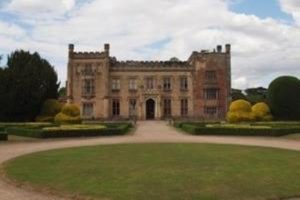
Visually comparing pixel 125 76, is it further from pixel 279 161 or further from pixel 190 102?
pixel 279 161

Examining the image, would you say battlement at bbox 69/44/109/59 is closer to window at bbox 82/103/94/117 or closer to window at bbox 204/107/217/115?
window at bbox 82/103/94/117

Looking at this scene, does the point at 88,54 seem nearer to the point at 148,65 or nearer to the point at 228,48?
the point at 148,65

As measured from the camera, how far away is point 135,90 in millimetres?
62656

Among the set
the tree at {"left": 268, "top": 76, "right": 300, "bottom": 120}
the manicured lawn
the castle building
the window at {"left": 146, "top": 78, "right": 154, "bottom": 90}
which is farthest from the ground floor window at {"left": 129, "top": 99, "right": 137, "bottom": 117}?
the manicured lawn

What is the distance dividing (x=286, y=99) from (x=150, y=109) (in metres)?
18.7

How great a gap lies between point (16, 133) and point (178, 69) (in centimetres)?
3314

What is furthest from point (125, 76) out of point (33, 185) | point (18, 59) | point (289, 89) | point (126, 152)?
point (33, 185)

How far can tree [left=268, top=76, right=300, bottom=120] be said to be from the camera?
50.9 metres

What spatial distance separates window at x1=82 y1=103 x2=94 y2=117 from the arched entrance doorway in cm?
703

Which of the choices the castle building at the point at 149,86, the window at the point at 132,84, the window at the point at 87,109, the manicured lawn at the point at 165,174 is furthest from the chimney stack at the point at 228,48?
the manicured lawn at the point at 165,174

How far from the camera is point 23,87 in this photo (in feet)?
165

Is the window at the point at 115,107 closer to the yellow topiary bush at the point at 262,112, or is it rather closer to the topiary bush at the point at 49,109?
the topiary bush at the point at 49,109

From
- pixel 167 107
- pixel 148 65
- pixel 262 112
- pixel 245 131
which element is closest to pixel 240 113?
pixel 262 112

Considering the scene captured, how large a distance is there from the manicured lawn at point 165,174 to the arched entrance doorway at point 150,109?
4248 cm
